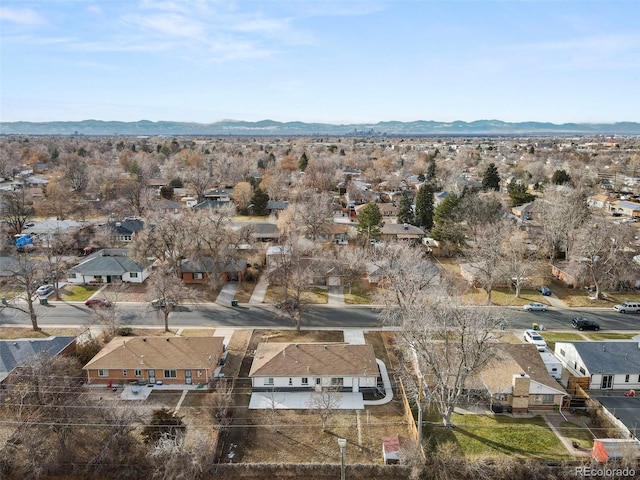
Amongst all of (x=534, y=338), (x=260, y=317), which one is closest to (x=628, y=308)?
(x=534, y=338)

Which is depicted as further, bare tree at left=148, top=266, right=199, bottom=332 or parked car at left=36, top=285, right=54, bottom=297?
parked car at left=36, top=285, right=54, bottom=297

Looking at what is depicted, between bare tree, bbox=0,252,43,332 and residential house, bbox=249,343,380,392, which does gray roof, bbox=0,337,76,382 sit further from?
residential house, bbox=249,343,380,392

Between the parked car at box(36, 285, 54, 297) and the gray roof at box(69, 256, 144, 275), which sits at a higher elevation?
the gray roof at box(69, 256, 144, 275)

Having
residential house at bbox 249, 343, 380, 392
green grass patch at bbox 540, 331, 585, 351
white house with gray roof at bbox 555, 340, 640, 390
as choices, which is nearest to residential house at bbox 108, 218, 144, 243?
residential house at bbox 249, 343, 380, 392

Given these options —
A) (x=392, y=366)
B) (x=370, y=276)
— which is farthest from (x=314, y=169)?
(x=392, y=366)

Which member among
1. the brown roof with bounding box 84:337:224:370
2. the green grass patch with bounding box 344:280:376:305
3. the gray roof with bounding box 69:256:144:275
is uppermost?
the gray roof with bounding box 69:256:144:275

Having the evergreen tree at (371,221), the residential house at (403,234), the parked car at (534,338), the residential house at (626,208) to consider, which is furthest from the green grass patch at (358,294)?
the residential house at (626,208)

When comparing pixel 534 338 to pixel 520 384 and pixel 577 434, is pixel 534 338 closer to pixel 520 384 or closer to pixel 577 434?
pixel 520 384
